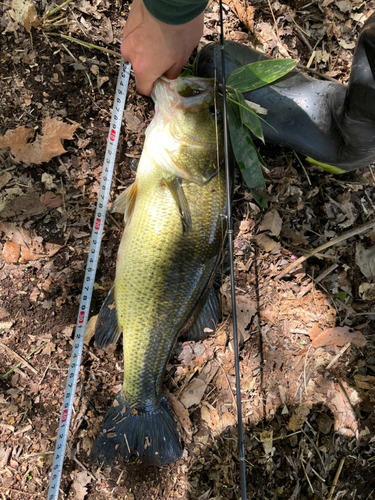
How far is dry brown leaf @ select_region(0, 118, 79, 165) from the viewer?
8.52 feet

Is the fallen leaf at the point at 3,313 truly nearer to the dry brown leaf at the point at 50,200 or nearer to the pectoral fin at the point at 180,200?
the dry brown leaf at the point at 50,200

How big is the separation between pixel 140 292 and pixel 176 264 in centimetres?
31

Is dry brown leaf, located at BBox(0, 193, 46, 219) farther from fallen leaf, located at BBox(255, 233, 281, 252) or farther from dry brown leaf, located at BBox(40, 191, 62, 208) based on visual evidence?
fallen leaf, located at BBox(255, 233, 281, 252)

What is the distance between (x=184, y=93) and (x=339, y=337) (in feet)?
7.79

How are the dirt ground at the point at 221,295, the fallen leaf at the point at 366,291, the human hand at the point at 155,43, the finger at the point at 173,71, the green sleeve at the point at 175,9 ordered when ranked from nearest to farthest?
the green sleeve at the point at 175,9
the human hand at the point at 155,43
the finger at the point at 173,71
the dirt ground at the point at 221,295
the fallen leaf at the point at 366,291

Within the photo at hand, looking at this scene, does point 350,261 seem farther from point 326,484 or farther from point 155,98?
point 155,98

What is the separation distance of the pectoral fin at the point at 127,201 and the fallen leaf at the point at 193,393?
142cm

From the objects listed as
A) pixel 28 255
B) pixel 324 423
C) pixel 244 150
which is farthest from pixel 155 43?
pixel 324 423

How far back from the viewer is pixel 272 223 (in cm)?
300

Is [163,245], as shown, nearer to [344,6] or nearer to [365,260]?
[365,260]

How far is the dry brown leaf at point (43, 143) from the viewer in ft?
8.52

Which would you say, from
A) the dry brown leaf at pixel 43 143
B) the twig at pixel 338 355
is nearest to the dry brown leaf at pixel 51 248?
the dry brown leaf at pixel 43 143

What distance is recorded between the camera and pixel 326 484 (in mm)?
2859

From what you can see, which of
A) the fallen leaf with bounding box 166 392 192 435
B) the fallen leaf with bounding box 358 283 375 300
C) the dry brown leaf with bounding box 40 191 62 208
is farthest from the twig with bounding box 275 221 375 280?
the dry brown leaf with bounding box 40 191 62 208
